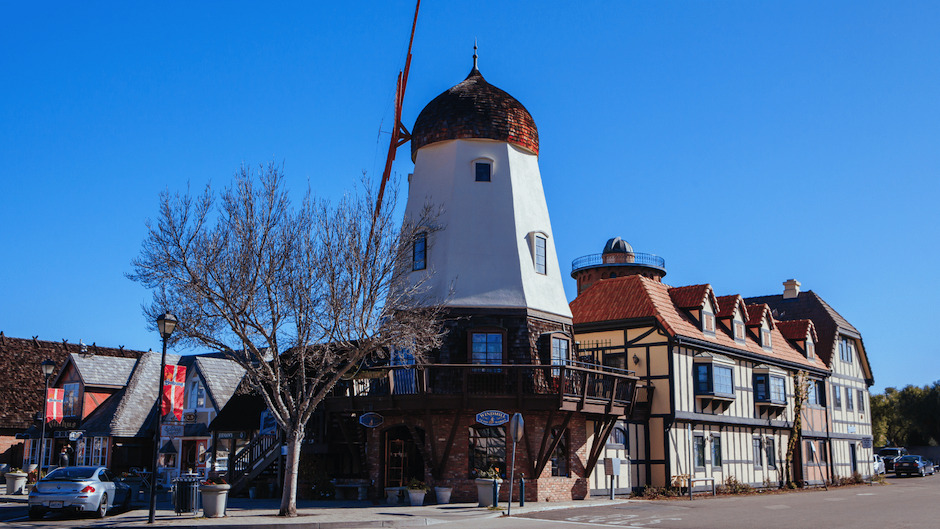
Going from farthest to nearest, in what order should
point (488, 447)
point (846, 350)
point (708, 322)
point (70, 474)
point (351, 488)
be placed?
1. point (846, 350)
2. point (708, 322)
3. point (351, 488)
4. point (488, 447)
5. point (70, 474)

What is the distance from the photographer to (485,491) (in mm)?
23266

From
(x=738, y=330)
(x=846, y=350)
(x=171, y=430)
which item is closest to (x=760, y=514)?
(x=738, y=330)

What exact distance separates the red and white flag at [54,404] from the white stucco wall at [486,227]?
22.0 metres

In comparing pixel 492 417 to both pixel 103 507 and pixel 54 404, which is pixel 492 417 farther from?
pixel 54 404

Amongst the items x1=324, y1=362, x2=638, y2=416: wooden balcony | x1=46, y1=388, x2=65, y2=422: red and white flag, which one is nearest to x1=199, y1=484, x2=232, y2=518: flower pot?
x1=324, y1=362, x2=638, y2=416: wooden balcony

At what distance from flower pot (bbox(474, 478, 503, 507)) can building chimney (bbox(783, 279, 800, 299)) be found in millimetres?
32973

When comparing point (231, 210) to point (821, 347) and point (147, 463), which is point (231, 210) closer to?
point (147, 463)

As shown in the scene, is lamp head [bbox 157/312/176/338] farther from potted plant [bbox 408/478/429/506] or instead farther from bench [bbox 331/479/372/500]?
bench [bbox 331/479/372/500]

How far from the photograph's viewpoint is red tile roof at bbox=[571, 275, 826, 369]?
3169cm

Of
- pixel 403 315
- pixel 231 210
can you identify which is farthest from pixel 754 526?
pixel 231 210

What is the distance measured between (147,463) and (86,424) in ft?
12.4

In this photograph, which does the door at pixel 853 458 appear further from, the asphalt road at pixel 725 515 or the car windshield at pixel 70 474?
the car windshield at pixel 70 474

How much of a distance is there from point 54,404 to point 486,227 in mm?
25192

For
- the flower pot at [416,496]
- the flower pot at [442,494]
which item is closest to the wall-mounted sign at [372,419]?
the flower pot at [416,496]
